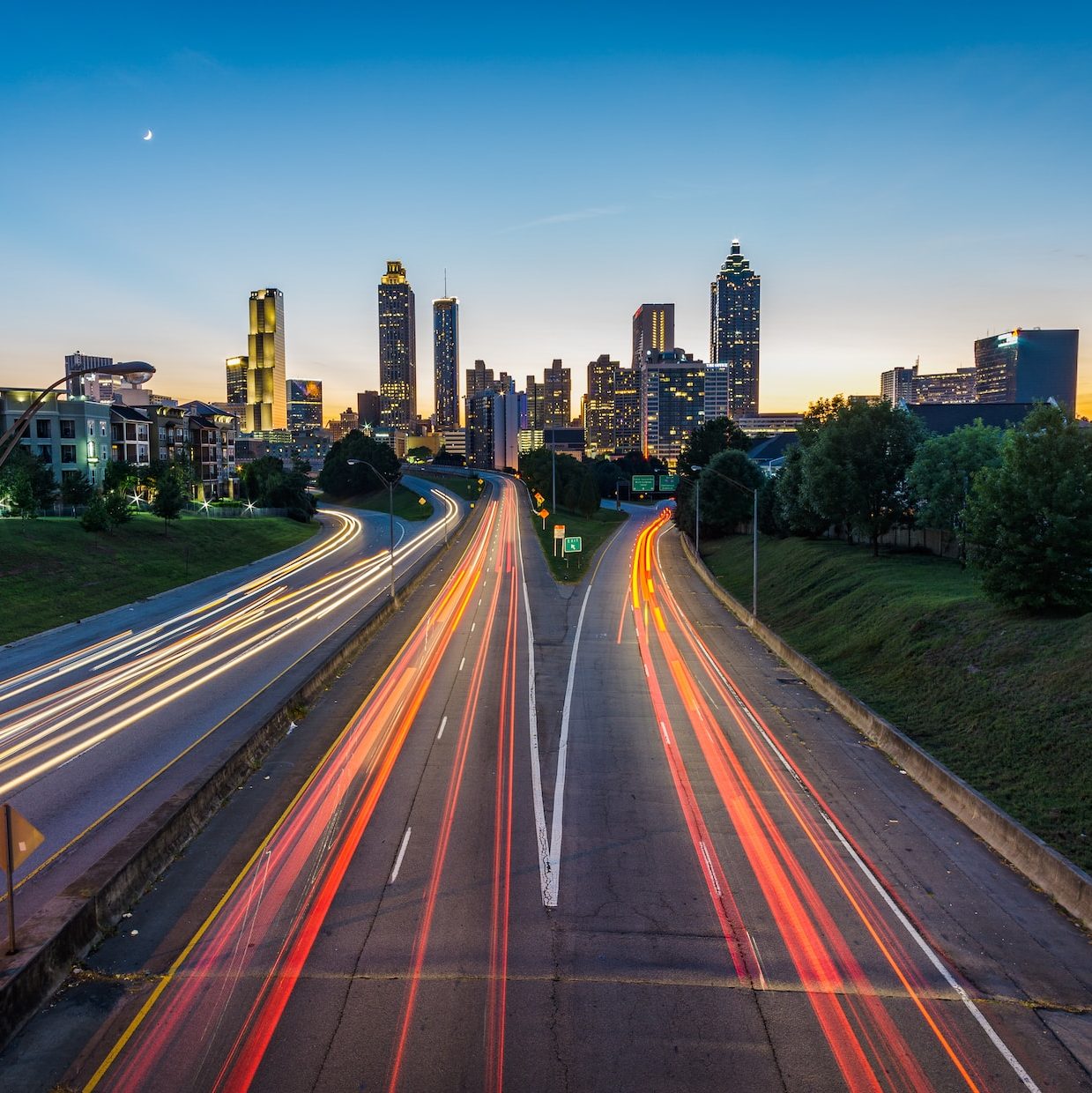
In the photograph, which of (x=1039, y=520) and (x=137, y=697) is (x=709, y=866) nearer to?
(x=1039, y=520)

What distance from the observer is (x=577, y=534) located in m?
90.3

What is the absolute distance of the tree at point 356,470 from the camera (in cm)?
14725

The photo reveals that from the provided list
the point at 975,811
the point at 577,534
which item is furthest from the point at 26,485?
the point at 975,811

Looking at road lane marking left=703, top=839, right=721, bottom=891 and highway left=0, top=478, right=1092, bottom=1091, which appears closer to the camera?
highway left=0, top=478, right=1092, bottom=1091

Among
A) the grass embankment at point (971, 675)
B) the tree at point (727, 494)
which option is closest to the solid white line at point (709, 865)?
the grass embankment at point (971, 675)

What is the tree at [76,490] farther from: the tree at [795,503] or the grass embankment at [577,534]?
the tree at [795,503]

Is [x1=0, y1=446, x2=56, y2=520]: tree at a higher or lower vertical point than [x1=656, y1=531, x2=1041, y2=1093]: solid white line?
higher

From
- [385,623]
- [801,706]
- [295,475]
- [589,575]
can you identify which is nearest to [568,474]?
[295,475]

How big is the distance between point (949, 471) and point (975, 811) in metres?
32.2

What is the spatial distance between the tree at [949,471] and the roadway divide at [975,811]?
20.3 meters

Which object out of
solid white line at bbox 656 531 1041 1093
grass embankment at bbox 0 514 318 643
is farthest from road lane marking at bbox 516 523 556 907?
grass embankment at bbox 0 514 318 643

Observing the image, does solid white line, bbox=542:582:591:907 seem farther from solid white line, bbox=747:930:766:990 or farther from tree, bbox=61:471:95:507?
tree, bbox=61:471:95:507

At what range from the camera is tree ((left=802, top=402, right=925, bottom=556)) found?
49.4 m

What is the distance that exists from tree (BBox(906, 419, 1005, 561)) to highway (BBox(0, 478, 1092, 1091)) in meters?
27.0
